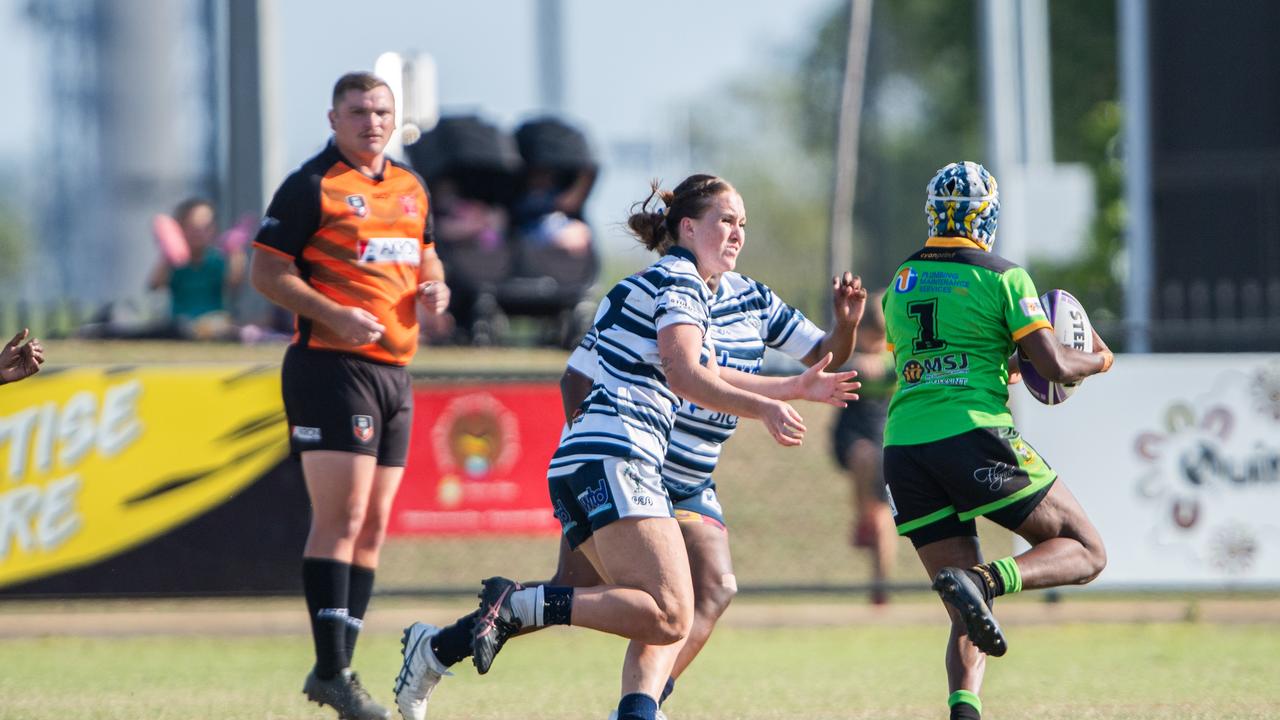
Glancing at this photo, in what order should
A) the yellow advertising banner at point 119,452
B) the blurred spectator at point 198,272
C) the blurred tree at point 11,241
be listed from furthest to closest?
the blurred tree at point 11,241 → the blurred spectator at point 198,272 → the yellow advertising banner at point 119,452

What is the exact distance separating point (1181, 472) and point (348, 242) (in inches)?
243

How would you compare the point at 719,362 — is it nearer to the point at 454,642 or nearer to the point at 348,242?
the point at 454,642

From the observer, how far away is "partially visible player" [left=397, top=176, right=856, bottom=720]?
18.3 ft

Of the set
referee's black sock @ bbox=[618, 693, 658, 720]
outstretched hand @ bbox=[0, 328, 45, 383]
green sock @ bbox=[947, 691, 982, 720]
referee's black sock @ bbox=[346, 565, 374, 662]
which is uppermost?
outstretched hand @ bbox=[0, 328, 45, 383]

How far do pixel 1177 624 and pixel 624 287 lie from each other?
6.43 meters

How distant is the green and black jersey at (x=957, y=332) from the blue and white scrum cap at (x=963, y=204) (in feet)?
0.14

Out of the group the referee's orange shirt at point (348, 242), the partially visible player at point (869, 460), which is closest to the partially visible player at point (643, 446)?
the referee's orange shirt at point (348, 242)

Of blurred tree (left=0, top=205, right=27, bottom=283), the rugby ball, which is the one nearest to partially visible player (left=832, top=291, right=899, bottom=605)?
the rugby ball

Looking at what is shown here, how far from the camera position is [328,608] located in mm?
6945

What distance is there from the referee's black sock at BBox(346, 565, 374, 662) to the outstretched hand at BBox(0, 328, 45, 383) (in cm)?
153

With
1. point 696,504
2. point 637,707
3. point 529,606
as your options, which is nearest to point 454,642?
point 529,606

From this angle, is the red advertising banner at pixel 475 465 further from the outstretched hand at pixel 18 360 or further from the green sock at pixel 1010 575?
the green sock at pixel 1010 575

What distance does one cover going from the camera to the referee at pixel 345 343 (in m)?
6.91

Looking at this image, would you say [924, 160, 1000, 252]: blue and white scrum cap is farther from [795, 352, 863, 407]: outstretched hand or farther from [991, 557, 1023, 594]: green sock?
[991, 557, 1023, 594]: green sock
